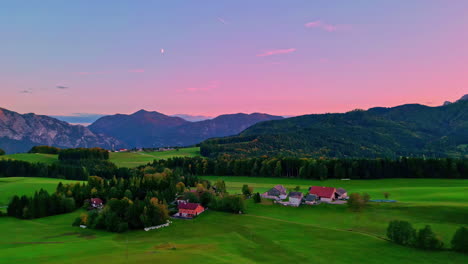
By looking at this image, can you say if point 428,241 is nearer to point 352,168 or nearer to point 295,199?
point 295,199

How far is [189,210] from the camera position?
7881 cm

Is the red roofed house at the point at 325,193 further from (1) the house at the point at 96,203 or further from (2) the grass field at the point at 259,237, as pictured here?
(1) the house at the point at 96,203

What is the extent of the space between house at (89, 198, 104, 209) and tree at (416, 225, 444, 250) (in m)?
80.7

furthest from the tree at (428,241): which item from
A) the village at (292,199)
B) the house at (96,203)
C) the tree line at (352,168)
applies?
the house at (96,203)

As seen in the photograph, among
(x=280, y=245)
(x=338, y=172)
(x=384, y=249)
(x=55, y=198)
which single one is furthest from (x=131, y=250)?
(x=338, y=172)

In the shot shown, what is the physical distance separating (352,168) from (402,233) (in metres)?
77.5

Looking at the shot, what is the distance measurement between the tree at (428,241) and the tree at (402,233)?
0.97m

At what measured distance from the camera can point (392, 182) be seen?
115562 mm

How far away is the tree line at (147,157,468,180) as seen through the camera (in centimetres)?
11762

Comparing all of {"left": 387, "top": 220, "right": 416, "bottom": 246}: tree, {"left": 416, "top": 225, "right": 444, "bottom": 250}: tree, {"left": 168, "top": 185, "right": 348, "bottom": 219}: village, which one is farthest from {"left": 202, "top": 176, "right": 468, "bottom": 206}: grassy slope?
{"left": 416, "top": 225, "right": 444, "bottom": 250}: tree

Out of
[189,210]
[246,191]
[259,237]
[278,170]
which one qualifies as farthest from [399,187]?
[189,210]

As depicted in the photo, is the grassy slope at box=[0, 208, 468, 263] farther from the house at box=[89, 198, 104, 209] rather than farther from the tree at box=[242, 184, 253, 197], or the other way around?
the tree at box=[242, 184, 253, 197]

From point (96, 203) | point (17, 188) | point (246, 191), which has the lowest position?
point (96, 203)

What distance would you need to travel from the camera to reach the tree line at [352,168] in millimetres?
117625
